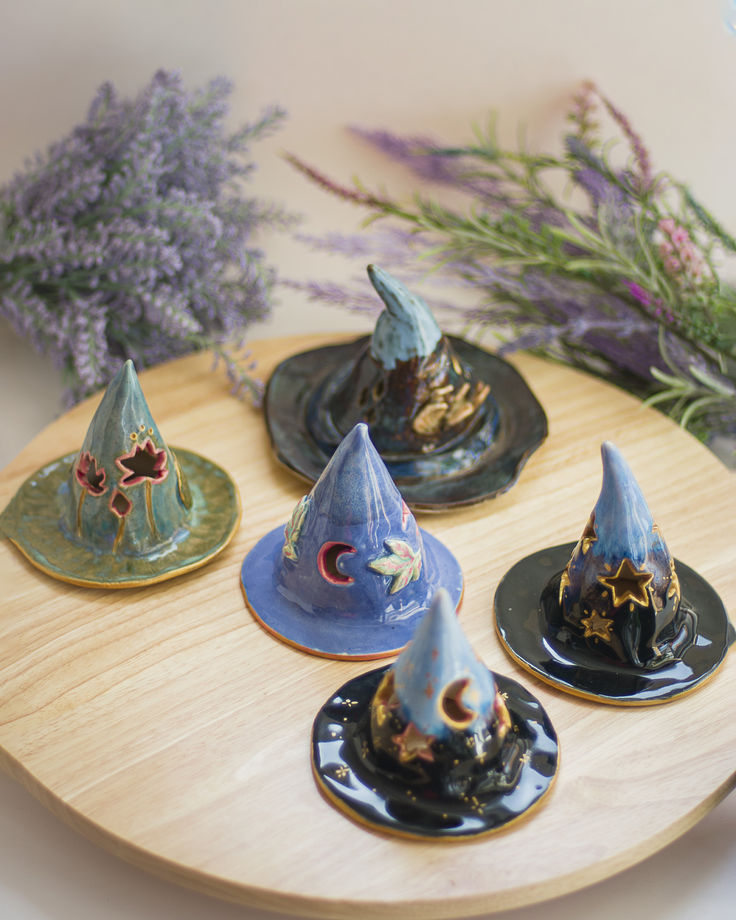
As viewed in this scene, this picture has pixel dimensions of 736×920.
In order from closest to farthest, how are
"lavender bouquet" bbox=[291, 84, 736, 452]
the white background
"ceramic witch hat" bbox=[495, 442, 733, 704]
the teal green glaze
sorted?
"ceramic witch hat" bbox=[495, 442, 733, 704] < the teal green glaze < "lavender bouquet" bbox=[291, 84, 736, 452] < the white background

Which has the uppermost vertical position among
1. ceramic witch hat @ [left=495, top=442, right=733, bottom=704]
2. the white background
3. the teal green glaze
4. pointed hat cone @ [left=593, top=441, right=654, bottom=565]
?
the white background

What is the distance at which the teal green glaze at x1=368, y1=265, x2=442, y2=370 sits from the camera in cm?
86

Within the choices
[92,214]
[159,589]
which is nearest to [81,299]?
[92,214]

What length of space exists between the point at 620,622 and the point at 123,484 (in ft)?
1.28

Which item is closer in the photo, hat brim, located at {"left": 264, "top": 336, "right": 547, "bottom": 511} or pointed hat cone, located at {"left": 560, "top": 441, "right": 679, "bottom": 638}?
pointed hat cone, located at {"left": 560, "top": 441, "right": 679, "bottom": 638}

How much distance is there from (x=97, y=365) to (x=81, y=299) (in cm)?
10

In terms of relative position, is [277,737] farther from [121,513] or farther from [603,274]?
[603,274]

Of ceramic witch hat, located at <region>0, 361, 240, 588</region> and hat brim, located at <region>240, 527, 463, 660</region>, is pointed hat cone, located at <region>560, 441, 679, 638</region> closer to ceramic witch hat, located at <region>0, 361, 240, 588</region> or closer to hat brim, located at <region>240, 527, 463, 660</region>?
hat brim, located at <region>240, 527, 463, 660</region>

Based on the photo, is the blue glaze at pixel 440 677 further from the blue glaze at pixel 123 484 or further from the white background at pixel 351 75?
the white background at pixel 351 75

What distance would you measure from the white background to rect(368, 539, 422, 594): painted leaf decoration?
57cm

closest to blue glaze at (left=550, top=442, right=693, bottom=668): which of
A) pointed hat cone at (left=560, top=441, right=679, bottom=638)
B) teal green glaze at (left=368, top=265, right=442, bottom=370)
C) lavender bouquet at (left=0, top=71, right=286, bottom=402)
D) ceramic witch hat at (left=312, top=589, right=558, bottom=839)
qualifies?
pointed hat cone at (left=560, top=441, right=679, bottom=638)

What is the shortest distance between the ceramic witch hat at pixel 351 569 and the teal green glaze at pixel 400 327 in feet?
0.63

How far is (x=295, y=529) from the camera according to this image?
75 centimetres

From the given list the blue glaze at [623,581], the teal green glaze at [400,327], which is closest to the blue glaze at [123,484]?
the teal green glaze at [400,327]
